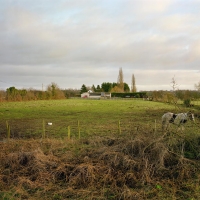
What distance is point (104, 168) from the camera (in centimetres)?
585

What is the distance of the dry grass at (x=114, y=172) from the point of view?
491 centimetres

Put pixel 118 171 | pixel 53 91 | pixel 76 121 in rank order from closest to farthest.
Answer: pixel 118 171
pixel 76 121
pixel 53 91

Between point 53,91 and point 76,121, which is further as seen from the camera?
point 53,91

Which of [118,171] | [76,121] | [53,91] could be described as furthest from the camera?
[53,91]

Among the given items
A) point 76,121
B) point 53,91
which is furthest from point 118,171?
point 53,91

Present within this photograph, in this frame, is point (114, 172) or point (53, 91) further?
point (53, 91)

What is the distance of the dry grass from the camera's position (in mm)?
4906

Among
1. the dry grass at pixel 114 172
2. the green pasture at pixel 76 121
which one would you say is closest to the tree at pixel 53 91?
the green pasture at pixel 76 121

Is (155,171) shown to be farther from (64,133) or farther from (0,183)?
(64,133)

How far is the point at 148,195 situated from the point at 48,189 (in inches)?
82.9

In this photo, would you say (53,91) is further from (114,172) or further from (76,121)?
(114,172)

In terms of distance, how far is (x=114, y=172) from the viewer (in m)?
5.70

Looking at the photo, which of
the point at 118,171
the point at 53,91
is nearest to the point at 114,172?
the point at 118,171

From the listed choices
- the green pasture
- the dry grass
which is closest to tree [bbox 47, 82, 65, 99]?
the green pasture
